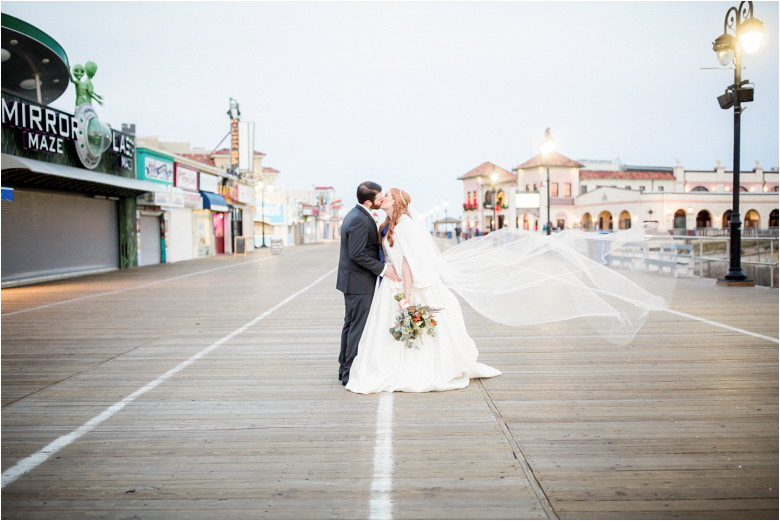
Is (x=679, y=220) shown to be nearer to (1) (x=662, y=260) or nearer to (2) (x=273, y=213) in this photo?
(2) (x=273, y=213)

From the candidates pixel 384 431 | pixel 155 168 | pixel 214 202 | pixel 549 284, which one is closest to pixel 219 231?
pixel 214 202

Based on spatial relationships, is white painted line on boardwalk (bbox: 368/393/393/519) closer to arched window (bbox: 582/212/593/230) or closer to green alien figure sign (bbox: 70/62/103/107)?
green alien figure sign (bbox: 70/62/103/107)

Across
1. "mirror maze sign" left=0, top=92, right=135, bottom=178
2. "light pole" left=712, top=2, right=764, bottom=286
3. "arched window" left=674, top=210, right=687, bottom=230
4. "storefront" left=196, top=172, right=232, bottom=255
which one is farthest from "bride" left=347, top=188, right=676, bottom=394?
"arched window" left=674, top=210, right=687, bottom=230

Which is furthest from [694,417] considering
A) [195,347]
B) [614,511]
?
[195,347]

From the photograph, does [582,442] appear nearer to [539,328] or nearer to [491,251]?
[491,251]

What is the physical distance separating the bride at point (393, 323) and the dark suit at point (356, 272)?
0.10 m

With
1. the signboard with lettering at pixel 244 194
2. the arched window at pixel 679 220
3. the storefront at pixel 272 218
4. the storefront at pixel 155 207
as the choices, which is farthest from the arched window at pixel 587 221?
the storefront at pixel 155 207

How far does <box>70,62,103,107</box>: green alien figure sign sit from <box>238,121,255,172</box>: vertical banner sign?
68.2 feet

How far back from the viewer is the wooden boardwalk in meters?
3.44

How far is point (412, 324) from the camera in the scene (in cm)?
556

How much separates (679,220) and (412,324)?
6292 cm

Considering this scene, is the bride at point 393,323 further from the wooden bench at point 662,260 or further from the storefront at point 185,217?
the storefront at point 185,217

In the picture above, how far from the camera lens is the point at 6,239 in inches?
681

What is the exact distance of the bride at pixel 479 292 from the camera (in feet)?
18.7
